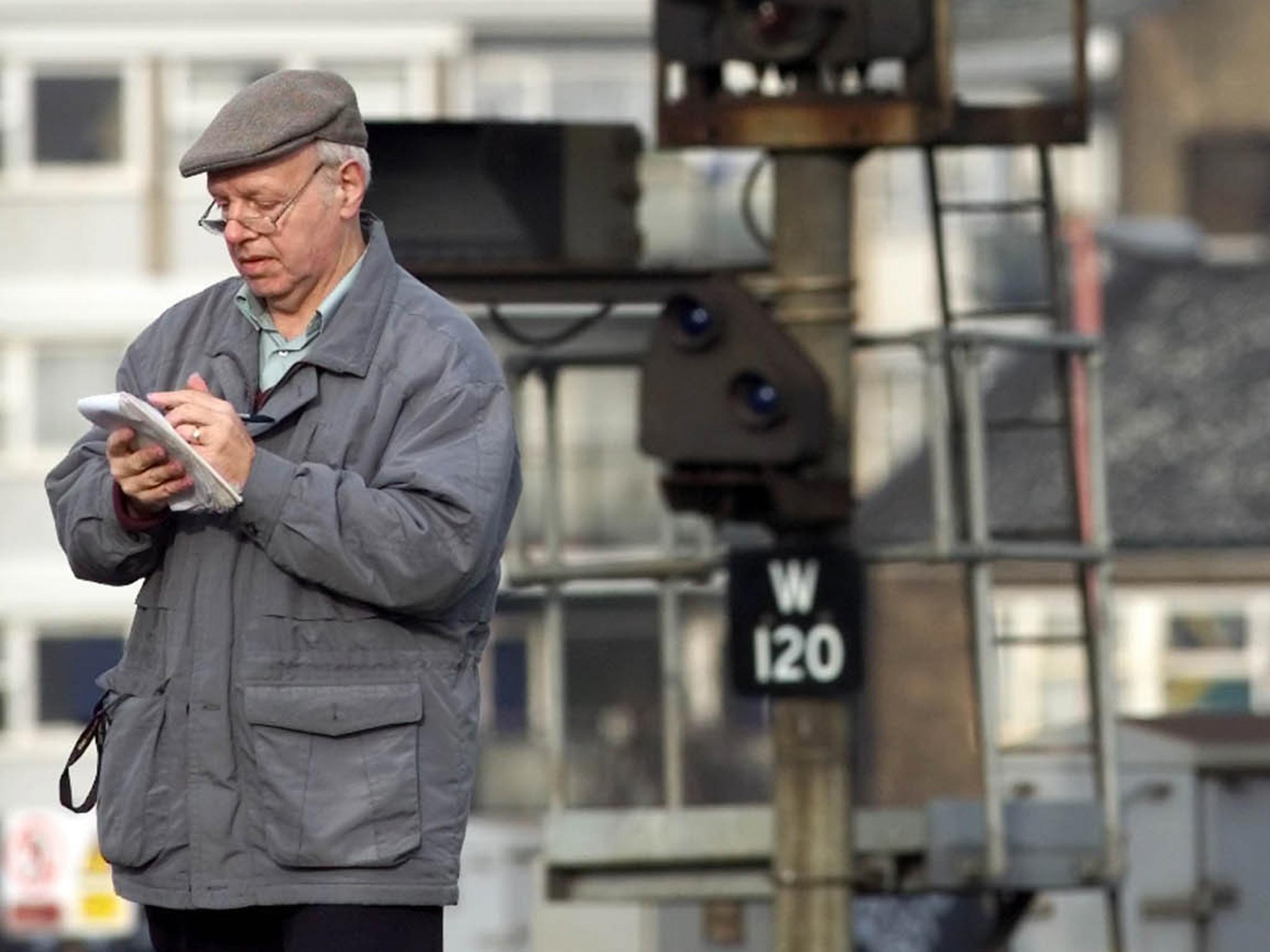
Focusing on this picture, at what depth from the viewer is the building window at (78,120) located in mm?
43312

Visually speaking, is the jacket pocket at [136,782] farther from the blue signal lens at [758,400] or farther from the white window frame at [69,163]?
the white window frame at [69,163]

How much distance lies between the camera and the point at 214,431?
13.5 ft

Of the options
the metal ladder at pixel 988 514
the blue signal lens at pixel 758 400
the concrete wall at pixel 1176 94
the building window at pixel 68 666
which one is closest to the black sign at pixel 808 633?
the metal ladder at pixel 988 514

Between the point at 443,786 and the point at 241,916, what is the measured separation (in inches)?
10.6

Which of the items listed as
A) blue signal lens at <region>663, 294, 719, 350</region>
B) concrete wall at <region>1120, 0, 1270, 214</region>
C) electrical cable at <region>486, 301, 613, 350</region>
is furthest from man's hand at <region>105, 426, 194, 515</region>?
concrete wall at <region>1120, 0, 1270, 214</region>

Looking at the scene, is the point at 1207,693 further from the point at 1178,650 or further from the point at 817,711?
the point at 817,711

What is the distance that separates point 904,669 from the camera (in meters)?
42.4

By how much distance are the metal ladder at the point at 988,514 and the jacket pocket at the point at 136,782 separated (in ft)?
16.3

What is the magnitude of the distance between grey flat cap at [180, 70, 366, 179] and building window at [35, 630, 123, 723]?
38518 mm

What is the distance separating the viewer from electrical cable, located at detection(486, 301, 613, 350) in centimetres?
911

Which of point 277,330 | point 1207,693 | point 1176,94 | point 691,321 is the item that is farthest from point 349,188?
point 1176,94

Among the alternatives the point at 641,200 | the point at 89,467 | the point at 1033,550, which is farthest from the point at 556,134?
the point at 89,467

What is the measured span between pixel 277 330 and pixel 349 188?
0.19 metres

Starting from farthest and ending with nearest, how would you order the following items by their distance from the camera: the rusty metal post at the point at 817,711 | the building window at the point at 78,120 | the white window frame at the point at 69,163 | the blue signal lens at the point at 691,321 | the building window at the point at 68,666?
the building window at the point at 78,120 < the white window frame at the point at 69,163 < the building window at the point at 68,666 < the rusty metal post at the point at 817,711 < the blue signal lens at the point at 691,321
